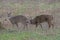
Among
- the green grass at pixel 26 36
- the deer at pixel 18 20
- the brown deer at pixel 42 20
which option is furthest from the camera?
the brown deer at pixel 42 20

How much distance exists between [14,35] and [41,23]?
3.31m

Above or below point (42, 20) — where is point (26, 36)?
above

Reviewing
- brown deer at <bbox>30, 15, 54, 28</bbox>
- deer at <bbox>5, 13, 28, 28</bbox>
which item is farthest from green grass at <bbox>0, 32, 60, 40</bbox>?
brown deer at <bbox>30, 15, 54, 28</bbox>

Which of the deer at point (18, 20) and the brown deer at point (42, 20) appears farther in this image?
the brown deer at point (42, 20)

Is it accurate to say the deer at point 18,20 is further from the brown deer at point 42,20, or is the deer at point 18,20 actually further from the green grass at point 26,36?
the green grass at point 26,36

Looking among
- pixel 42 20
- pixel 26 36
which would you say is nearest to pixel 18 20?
pixel 42 20

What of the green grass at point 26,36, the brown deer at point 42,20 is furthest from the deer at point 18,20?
the green grass at point 26,36

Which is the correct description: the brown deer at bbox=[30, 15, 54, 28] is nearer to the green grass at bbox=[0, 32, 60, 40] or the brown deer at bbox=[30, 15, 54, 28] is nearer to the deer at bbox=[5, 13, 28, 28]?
the deer at bbox=[5, 13, 28, 28]

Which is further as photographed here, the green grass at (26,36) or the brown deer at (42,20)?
the brown deer at (42,20)

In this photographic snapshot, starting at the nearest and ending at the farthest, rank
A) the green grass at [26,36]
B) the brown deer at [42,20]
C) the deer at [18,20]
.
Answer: the green grass at [26,36] < the deer at [18,20] < the brown deer at [42,20]

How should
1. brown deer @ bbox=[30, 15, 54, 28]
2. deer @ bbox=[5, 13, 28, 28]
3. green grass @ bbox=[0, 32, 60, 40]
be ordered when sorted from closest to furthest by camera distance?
1. green grass @ bbox=[0, 32, 60, 40]
2. deer @ bbox=[5, 13, 28, 28]
3. brown deer @ bbox=[30, 15, 54, 28]

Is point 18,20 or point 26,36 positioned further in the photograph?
point 18,20

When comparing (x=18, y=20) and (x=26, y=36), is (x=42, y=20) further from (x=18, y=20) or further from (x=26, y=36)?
(x=26, y=36)

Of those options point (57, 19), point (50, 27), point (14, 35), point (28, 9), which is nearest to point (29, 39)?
point (14, 35)
